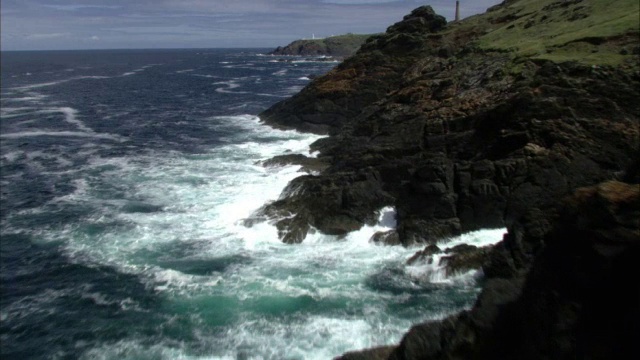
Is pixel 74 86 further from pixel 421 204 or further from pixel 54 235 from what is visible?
pixel 421 204

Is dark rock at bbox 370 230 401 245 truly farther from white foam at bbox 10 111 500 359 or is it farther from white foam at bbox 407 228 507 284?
white foam at bbox 407 228 507 284

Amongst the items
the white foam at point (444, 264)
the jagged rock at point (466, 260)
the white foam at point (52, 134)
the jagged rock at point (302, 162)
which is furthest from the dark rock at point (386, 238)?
the white foam at point (52, 134)

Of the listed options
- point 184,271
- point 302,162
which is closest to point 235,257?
point 184,271

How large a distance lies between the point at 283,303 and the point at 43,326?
10.8 m

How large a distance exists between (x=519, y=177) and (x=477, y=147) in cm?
458

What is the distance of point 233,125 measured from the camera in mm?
66125

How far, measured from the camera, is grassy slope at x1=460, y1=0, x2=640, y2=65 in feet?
101

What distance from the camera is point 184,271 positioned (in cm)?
2625

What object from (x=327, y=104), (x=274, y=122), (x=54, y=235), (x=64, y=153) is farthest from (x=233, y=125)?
(x=54, y=235)

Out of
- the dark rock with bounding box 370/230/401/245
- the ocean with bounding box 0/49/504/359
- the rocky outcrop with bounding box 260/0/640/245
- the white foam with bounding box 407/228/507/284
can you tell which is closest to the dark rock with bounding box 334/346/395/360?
the ocean with bounding box 0/49/504/359

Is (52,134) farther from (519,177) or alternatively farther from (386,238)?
(519,177)

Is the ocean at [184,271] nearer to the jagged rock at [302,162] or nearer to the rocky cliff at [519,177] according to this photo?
the jagged rock at [302,162]

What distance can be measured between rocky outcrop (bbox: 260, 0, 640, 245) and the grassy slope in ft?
1.22

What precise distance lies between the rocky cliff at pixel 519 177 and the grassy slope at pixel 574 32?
6.0 inches
